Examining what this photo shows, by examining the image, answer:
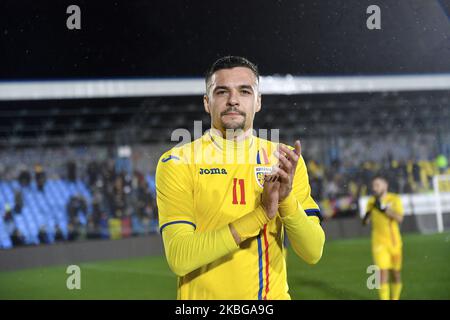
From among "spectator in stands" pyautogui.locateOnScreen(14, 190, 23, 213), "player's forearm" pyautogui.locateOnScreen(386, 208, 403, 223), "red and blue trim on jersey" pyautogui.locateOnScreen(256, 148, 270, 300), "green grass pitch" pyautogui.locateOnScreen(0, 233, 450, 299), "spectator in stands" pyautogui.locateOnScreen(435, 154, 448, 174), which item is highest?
"spectator in stands" pyautogui.locateOnScreen(435, 154, 448, 174)

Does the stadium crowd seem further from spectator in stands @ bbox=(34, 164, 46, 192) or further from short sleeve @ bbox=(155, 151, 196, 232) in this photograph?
short sleeve @ bbox=(155, 151, 196, 232)

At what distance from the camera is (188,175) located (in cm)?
231

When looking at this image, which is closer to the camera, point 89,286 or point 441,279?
point 441,279

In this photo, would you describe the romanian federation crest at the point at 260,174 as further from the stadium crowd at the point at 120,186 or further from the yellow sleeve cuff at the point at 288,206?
the stadium crowd at the point at 120,186

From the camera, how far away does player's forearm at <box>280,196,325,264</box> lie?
209 centimetres

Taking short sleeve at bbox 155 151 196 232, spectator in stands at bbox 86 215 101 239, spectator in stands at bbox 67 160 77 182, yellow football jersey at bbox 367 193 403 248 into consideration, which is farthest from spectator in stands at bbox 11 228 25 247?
short sleeve at bbox 155 151 196 232

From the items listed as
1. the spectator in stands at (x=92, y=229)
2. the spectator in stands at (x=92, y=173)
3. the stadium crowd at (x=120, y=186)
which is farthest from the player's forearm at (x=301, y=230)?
the spectator in stands at (x=92, y=173)

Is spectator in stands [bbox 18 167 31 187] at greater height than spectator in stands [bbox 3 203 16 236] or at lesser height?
greater

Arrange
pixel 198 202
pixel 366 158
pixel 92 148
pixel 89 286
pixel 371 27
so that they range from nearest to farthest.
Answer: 1. pixel 198 202
2. pixel 371 27
3. pixel 89 286
4. pixel 92 148
5. pixel 366 158

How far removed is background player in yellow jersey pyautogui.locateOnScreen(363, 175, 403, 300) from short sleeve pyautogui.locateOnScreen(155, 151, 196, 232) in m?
4.29
